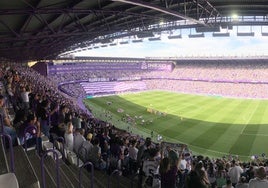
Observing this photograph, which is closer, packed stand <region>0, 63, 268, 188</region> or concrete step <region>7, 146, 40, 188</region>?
concrete step <region>7, 146, 40, 188</region>

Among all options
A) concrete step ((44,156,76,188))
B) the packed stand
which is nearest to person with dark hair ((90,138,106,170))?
the packed stand

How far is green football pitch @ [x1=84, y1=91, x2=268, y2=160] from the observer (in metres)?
27.9

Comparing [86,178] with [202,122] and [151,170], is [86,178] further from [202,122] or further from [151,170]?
[202,122]

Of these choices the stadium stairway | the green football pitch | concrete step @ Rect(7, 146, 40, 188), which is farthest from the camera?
the green football pitch

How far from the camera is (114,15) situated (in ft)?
67.9

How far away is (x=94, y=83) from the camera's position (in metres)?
67.4

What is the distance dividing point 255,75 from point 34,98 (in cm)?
6974

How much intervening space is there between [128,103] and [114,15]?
3386 centimetres

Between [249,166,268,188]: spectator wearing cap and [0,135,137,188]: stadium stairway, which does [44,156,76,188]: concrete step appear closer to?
[0,135,137,188]: stadium stairway

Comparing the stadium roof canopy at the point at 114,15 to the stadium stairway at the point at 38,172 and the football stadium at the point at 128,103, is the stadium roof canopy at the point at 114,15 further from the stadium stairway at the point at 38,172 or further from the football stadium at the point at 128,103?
the stadium stairway at the point at 38,172

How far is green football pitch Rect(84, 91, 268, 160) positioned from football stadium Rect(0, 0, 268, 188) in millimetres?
158

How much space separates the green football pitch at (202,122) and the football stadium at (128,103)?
158 mm

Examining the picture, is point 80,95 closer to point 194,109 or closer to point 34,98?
point 194,109

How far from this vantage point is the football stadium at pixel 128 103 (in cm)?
677
